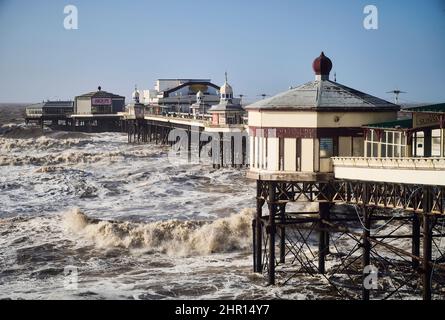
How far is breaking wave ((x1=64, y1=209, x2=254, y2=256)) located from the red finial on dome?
28.4 ft

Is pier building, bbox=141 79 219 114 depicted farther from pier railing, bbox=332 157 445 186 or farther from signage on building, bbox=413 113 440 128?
signage on building, bbox=413 113 440 128

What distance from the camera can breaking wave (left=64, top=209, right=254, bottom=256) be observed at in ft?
96.9

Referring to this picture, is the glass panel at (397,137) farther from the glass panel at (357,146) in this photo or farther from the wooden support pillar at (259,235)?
the wooden support pillar at (259,235)

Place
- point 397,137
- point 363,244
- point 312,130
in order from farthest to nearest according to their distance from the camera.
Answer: point 312,130 → point 397,137 → point 363,244

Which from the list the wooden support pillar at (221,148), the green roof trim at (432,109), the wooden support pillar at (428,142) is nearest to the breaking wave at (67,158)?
the wooden support pillar at (221,148)

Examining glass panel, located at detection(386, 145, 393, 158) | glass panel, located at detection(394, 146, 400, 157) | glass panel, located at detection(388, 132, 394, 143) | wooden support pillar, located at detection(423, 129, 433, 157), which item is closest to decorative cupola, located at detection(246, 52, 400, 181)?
glass panel, located at detection(388, 132, 394, 143)

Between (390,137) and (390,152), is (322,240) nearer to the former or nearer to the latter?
(390,152)

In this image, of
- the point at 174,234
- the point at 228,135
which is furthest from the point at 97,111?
the point at 174,234

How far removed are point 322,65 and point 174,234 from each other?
36.2 feet

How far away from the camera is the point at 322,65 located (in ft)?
79.5

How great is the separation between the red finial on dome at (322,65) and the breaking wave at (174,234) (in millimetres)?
8669

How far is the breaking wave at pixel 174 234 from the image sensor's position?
2953 cm
